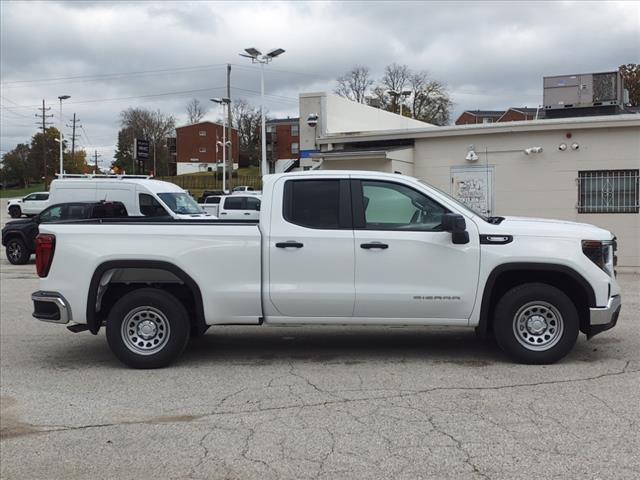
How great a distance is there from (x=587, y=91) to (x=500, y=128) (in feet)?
15.6

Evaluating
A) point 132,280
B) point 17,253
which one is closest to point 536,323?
point 132,280

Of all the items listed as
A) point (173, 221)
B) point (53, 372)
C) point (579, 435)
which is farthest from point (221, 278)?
point (579, 435)

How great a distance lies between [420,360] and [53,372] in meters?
3.81

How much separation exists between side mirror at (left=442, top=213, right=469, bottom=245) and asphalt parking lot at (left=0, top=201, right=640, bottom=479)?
4.22 feet

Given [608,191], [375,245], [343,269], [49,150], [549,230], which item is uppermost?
[49,150]

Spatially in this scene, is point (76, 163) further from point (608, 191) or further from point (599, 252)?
point (599, 252)

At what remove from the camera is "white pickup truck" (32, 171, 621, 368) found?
6359 mm

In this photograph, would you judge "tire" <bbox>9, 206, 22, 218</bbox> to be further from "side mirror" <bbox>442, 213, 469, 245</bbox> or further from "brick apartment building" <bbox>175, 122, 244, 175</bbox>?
"brick apartment building" <bbox>175, 122, 244, 175</bbox>

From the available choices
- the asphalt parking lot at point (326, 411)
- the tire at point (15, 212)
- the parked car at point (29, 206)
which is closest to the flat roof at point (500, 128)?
the asphalt parking lot at point (326, 411)

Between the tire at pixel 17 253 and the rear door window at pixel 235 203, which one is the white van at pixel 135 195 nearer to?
the tire at pixel 17 253

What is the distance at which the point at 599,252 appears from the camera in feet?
20.9

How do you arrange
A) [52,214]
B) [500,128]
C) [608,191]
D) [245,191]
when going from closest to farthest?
1. [608,191]
2. [500,128]
3. [52,214]
4. [245,191]

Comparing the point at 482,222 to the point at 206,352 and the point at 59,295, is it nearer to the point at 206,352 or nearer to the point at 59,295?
the point at 206,352

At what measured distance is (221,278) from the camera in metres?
6.54
